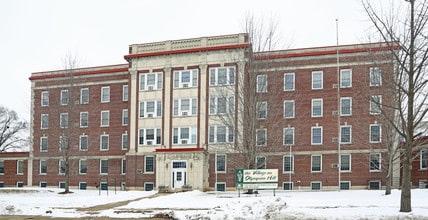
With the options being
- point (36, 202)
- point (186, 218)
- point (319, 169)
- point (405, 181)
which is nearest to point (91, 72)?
point (36, 202)

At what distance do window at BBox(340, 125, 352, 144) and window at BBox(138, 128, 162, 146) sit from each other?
18417mm

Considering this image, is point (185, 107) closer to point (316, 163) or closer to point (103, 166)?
point (103, 166)

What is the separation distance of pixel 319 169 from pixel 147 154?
58.1 ft

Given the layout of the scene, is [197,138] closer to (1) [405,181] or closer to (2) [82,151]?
(2) [82,151]

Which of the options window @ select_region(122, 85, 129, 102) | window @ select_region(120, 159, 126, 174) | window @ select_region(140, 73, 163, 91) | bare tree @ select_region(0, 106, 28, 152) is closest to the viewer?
window @ select_region(140, 73, 163, 91)

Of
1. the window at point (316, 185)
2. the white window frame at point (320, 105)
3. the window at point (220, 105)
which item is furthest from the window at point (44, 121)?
the window at point (316, 185)

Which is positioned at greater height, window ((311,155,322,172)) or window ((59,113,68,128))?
window ((59,113,68,128))

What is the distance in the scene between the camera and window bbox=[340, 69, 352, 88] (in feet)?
152

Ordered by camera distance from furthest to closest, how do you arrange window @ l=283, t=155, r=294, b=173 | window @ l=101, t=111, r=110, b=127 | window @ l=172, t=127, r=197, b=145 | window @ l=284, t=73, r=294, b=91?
window @ l=101, t=111, r=110, b=127, window @ l=172, t=127, r=197, b=145, window @ l=284, t=73, r=294, b=91, window @ l=283, t=155, r=294, b=173

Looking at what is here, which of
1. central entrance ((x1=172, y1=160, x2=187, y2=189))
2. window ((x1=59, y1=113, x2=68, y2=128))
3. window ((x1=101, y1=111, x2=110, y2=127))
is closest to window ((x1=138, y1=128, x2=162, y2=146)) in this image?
central entrance ((x1=172, y1=160, x2=187, y2=189))

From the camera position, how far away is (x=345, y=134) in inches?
1820

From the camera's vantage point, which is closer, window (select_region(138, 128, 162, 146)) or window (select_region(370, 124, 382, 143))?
window (select_region(370, 124, 382, 143))

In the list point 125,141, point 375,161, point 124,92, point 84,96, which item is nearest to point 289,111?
point 375,161

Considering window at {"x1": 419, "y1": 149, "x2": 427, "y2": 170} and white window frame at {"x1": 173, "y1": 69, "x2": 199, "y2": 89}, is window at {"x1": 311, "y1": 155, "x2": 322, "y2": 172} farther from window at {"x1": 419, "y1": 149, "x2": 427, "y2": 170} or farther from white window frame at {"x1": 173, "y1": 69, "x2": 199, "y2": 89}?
white window frame at {"x1": 173, "y1": 69, "x2": 199, "y2": 89}
